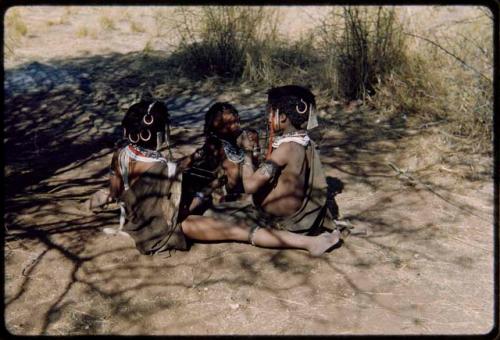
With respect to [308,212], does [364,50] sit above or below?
above

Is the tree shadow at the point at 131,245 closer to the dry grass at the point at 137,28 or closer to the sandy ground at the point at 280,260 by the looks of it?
the sandy ground at the point at 280,260

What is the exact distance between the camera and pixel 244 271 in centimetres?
345

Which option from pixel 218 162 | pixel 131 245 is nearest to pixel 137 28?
pixel 218 162

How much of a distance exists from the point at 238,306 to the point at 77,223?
1.37 metres

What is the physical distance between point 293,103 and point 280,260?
94cm

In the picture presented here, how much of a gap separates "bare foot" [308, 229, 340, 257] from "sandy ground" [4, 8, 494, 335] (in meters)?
0.07

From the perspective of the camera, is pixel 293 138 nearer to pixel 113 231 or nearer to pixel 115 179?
pixel 115 179

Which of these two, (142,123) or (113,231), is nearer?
(142,123)

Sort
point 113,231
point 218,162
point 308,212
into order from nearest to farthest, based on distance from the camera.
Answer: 1. point 308,212
2. point 113,231
3. point 218,162

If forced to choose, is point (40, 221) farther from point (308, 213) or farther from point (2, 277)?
point (308, 213)

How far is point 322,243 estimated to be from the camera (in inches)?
141

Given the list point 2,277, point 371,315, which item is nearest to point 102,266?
point 2,277

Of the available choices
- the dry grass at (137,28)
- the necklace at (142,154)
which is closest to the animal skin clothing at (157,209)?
the necklace at (142,154)

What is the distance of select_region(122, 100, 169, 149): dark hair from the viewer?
3.55 meters
